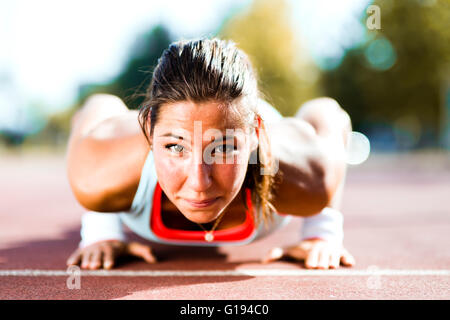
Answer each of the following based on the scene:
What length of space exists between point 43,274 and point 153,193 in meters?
0.83

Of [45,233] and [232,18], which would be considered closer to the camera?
[45,233]

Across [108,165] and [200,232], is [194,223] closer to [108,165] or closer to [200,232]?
[200,232]

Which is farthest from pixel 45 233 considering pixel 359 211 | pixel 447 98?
pixel 447 98

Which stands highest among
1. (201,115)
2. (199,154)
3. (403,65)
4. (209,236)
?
(403,65)

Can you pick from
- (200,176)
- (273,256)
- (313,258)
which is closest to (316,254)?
(313,258)

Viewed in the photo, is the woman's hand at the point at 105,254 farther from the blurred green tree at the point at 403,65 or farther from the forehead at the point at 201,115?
the blurred green tree at the point at 403,65

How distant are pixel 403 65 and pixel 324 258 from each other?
66.3 ft

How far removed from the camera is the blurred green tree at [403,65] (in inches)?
739

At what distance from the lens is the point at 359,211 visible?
5.75 meters

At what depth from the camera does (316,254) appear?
2.78 m
